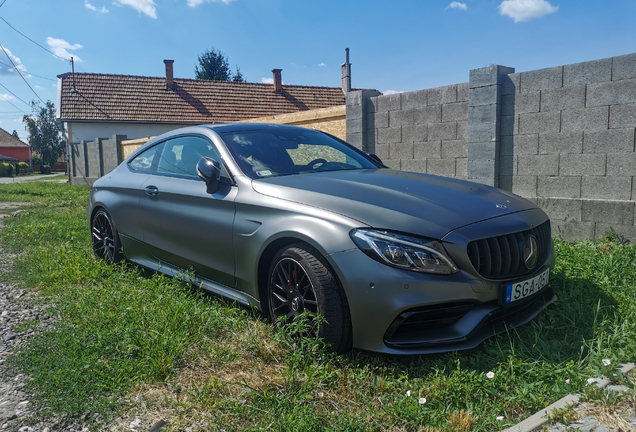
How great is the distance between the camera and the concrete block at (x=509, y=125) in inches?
250

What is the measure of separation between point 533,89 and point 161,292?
484 cm

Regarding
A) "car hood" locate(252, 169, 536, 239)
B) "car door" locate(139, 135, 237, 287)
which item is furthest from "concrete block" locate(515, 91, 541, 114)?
"car door" locate(139, 135, 237, 287)

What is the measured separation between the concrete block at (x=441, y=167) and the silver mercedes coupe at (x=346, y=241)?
3.18m

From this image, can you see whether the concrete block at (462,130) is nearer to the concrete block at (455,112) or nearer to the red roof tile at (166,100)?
the concrete block at (455,112)

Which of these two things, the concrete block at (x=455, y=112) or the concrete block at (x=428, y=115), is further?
the concrete block at (x=428, y=115)

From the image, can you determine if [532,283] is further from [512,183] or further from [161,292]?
[512,183]

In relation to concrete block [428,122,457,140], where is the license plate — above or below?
below

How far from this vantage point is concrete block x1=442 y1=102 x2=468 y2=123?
22.5 feet

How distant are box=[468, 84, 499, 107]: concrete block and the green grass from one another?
3019 mm

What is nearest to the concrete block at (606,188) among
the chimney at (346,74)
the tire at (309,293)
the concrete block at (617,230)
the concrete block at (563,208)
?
the concrete block at (563,208)

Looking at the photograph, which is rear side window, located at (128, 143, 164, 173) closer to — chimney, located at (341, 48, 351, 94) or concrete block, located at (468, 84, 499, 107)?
concrete block, located at (468, 84, 499, 107)

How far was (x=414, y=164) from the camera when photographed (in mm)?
7617

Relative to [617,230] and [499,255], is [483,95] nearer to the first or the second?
[617,230]

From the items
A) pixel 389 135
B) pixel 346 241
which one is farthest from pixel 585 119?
pixel 346 241
